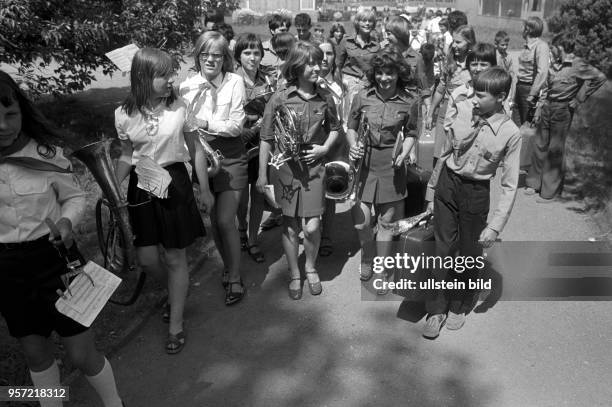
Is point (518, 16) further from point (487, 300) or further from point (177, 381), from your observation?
point (177, 381)

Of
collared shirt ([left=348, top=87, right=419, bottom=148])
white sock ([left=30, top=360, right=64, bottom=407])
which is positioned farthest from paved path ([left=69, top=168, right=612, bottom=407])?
collared shirt ([left=348, top=87, right=419, bottom=148])

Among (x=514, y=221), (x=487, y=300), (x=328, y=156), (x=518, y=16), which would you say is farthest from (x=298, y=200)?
(x=518, y=16)

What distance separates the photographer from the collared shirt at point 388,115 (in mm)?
4344

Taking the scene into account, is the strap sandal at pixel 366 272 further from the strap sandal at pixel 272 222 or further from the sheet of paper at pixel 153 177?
the sheet of paper at pixel 153 177

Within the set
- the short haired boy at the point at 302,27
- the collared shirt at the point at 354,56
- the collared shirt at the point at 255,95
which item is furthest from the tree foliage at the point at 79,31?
the collared shirt at the point at 255,95

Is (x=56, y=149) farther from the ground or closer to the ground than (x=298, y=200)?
farther from the ground

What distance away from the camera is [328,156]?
4488 millimetres

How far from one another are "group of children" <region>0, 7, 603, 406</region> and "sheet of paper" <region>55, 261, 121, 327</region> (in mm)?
99

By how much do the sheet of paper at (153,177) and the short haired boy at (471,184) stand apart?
191cm

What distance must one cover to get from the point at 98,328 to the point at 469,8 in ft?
101

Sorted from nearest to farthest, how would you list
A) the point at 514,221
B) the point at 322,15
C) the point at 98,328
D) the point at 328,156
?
the point at 98,328 < the point at 328,156 < the point at 514,221 < the point at 322,15

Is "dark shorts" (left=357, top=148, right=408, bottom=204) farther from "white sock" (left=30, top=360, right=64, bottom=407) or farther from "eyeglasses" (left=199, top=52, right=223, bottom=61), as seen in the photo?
"white sock" (left=30, top=360, right=64, bottom=407)

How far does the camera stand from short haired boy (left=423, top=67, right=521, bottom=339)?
372cm

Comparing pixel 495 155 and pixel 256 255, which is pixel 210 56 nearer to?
pixel 256 255
